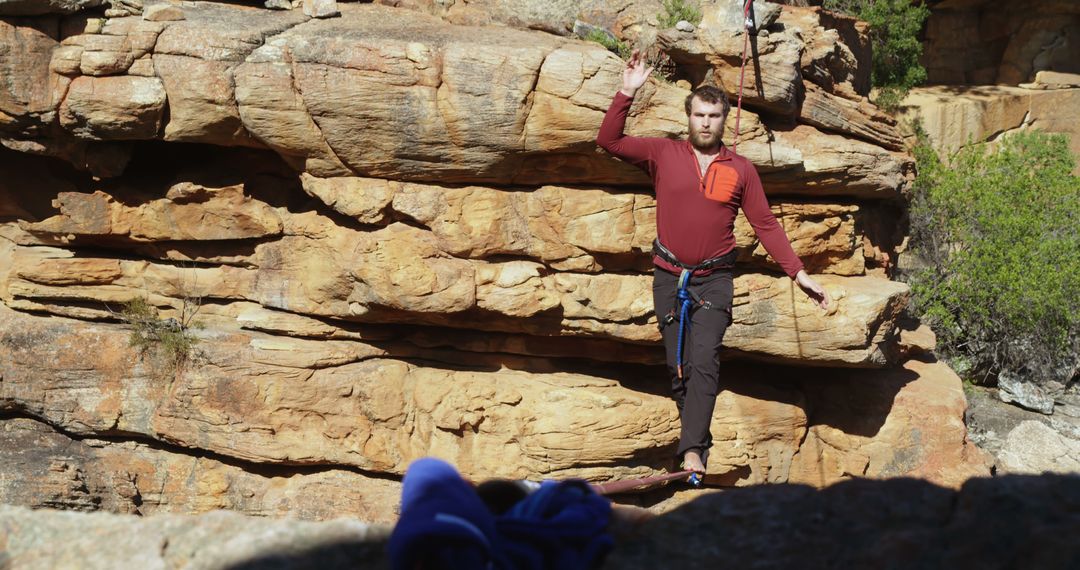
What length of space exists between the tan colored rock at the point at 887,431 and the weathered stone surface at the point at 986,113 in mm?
5995

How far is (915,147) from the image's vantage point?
12727 millimetres

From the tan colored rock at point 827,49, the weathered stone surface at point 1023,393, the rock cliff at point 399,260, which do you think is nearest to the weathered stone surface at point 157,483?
the rock cliff at point 399,260

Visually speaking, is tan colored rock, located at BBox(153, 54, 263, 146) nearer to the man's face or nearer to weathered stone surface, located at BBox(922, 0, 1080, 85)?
the man's face

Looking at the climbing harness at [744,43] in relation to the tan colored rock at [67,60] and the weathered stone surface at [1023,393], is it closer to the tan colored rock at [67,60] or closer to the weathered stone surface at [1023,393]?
the weathered stone surface at [1023,393]

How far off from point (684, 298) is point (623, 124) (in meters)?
1.18

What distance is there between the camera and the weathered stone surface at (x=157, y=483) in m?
8.57

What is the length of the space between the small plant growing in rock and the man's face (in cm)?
536

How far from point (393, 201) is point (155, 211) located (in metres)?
2.52

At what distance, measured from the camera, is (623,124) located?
5734mm

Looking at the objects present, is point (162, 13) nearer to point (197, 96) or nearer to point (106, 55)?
point (106, 55)

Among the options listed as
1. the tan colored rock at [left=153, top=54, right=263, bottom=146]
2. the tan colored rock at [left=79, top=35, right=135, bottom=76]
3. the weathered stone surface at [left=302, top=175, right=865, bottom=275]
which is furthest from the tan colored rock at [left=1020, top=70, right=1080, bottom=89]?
the tan colored rock at [left=79, top=35, right=135, bottom=76]

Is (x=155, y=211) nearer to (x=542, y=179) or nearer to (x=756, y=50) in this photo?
(x=542, y=179)

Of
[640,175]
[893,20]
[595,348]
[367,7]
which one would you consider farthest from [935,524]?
[893,20]

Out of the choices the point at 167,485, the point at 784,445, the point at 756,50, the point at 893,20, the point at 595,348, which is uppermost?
the point at 893,20
